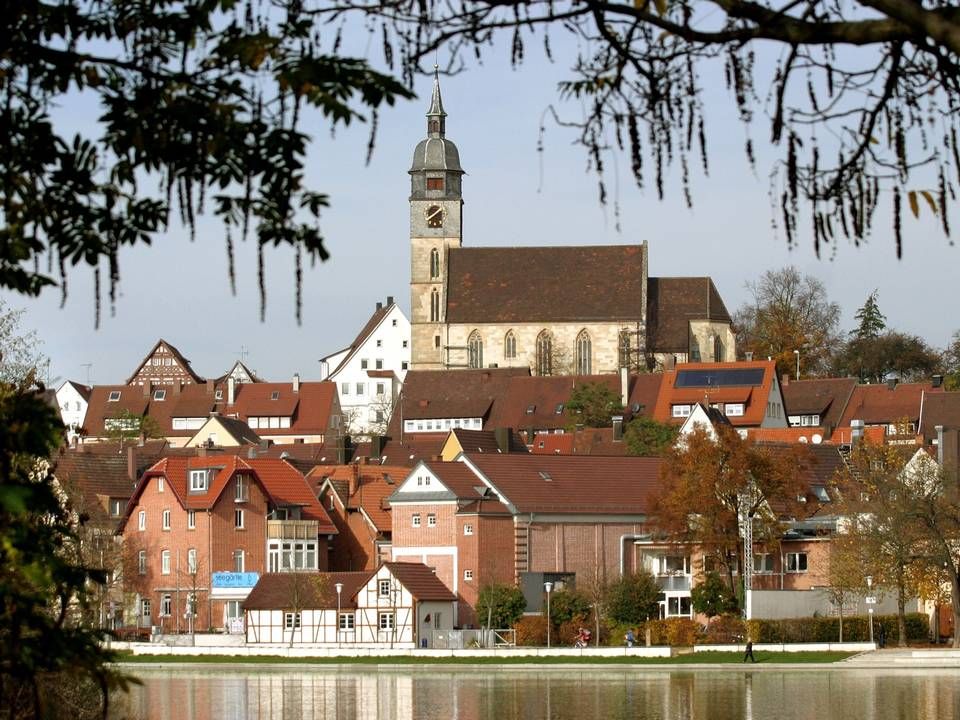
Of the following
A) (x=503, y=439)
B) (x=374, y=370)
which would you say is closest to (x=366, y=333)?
(x=374, y=370)

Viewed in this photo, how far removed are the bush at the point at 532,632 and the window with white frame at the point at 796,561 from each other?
869 cm

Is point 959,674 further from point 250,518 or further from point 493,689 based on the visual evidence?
point 250,518

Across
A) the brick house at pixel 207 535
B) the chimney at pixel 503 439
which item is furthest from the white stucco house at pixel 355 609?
the chimney at pixel 503 439

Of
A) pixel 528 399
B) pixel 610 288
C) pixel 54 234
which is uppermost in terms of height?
pixel 610 288

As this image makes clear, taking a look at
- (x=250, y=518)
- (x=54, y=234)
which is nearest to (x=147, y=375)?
(x=250, y=518)

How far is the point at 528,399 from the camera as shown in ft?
422

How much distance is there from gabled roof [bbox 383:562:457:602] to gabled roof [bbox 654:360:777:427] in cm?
4719

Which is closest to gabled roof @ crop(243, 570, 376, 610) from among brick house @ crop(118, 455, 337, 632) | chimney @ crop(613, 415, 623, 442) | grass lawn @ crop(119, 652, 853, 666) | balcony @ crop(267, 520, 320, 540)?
grass lawn @ crop(119, 652, 853, 666)

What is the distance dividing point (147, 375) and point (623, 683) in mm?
118051

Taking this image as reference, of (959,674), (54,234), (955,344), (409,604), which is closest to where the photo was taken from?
(54,234)

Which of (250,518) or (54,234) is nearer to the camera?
(54,234)

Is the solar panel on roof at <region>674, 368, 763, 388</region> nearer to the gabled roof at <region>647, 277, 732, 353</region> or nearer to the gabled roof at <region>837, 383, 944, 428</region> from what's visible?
the gabled roof at <region>837, 383, 944, 428</region>

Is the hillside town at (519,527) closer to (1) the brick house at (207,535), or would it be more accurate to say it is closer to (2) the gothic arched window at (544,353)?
(1) the brick house at (207,535)

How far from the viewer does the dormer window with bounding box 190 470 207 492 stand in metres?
74.5
